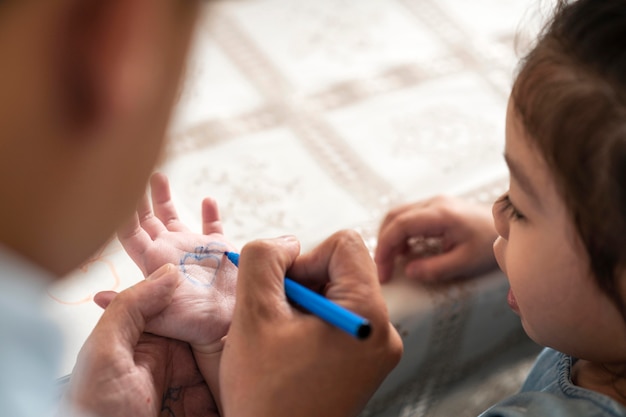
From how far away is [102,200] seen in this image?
1.54 ft

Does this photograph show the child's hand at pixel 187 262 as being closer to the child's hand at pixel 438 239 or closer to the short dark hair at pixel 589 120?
the child's hand at pixel 438 239

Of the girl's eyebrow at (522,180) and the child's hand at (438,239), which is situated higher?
the girl's eyebrow at (522,180)

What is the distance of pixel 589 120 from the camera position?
0.62 meters

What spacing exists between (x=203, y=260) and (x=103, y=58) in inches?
17.6

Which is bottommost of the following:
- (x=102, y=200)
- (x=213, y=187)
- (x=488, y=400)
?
(x=488, y=400)

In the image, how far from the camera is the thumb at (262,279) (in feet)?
2.26

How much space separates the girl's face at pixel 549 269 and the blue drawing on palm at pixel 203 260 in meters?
0.28

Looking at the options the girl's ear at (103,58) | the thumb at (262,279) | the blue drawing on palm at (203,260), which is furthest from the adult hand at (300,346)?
the girl's ear at (103,58)

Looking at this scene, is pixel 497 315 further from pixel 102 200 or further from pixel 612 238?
pixel 102 200

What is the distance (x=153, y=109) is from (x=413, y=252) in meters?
0.53

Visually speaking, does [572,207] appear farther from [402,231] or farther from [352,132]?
[352,132]

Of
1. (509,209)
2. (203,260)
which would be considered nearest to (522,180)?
(509,209)

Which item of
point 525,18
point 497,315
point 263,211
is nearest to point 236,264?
point 263,211

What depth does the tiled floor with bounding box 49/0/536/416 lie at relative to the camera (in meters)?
0.90
